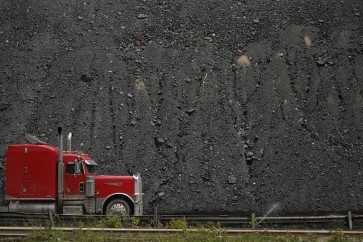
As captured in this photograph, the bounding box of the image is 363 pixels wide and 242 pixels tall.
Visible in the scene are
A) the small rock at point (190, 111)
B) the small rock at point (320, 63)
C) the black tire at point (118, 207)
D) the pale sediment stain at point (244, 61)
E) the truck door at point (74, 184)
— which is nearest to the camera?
the black tire at point (118, 207)

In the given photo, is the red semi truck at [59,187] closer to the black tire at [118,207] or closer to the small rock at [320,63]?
the black tire at [118,207]

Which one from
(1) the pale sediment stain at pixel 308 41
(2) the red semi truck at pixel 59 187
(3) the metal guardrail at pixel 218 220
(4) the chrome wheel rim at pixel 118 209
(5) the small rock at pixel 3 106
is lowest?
(3) the metal guardrail at pixel 218 220

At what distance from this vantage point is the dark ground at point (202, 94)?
24781 mm

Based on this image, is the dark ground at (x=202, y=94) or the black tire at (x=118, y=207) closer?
the black tire at (x=118, y=207)

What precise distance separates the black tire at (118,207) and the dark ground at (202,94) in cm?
408

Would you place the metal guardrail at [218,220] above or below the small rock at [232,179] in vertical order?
below

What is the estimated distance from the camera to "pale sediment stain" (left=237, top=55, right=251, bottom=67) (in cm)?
3059

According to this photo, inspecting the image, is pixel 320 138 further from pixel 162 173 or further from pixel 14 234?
pixel 14 234

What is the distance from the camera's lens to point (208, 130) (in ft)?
88.3

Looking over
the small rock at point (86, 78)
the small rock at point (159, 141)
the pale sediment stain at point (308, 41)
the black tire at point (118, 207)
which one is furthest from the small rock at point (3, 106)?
the pale sediment stain at point (308, 41)

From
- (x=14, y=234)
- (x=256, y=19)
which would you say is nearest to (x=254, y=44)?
(x=256, y=19)

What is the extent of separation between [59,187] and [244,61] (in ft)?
46.4

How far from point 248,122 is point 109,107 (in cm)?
635

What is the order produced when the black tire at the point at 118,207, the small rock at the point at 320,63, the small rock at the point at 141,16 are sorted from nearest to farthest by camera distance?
the black tire at the point at 118,207 → the small rock at the point at 320,63 → the small rock at the point at 141,16
